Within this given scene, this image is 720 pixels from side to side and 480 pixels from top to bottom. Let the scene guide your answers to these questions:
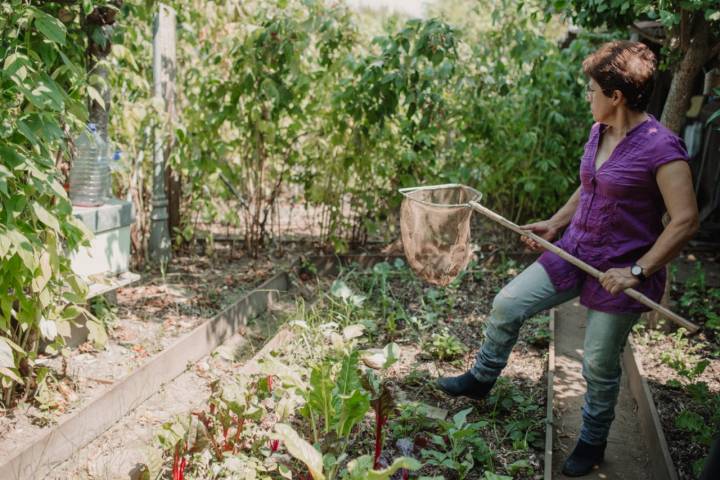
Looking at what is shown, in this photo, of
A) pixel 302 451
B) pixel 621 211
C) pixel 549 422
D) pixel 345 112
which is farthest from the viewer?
pixel 345 112

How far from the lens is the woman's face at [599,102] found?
113 inches

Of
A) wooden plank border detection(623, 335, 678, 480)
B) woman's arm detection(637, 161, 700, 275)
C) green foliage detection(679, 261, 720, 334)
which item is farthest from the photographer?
green foliage detection(679, 261, 720, 334)

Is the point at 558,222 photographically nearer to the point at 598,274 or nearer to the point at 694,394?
the point at 598,274

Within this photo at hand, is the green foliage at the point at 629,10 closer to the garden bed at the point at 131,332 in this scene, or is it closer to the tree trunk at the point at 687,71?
the tree trunk at the point at 687,71

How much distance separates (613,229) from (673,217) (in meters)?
0.29

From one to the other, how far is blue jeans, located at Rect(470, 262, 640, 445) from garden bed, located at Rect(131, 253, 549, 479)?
311mm

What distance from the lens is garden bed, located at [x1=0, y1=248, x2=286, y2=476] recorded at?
3281 millimetres

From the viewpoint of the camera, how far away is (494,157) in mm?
6656

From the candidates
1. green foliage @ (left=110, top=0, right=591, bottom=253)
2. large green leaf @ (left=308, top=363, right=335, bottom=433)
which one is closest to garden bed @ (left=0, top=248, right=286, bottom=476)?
green foliage @ (left=110, top=0, right=591, bottom=253)

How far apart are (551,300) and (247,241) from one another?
382 cm

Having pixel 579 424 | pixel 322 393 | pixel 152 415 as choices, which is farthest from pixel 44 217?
pixel 579 424

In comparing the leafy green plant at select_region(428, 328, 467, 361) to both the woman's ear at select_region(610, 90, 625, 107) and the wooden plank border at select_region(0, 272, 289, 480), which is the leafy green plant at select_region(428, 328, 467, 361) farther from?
the woman's ear at select_region(610, 90, 625, 107)

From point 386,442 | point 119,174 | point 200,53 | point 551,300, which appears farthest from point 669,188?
point 200,53

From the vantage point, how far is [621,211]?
113 inches
